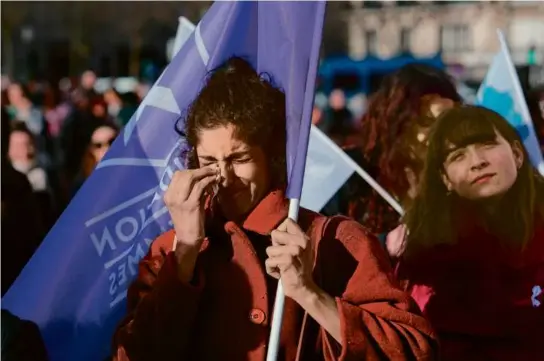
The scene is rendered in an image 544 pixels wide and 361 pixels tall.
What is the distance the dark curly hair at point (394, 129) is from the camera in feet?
13.1

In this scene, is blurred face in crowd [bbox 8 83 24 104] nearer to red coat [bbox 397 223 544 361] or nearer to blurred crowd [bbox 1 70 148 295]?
blurred crowd [bbox 1 70 148 295]

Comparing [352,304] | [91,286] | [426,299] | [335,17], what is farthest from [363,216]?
[335,17]

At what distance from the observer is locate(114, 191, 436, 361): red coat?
207 centimetres

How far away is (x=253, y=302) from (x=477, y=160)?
86cm

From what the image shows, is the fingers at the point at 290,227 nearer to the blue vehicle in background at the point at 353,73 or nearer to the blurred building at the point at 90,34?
the blue vehicle in background at the point at 353,73

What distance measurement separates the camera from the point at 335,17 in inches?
1310

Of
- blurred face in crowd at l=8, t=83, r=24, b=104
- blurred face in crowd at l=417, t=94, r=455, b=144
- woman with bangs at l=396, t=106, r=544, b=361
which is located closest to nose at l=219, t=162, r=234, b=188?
woman with bangs at l=396, t=106, r=544, b=361

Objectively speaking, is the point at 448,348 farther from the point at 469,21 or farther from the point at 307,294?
the point at 469,21

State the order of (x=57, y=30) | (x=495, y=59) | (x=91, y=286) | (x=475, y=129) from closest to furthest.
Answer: (x=91, y=286)
(x=475, y=129)
(x=495, y=59)
(x=57, y=30)

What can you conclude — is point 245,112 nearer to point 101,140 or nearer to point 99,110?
point 101,140

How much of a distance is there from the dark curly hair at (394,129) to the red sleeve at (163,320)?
1.87 m

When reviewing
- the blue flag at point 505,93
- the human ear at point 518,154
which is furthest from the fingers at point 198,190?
the blue flag at point 505,93

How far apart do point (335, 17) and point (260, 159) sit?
31.6 metres

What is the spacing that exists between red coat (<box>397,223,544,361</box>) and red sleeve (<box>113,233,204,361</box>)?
34.8 inches
